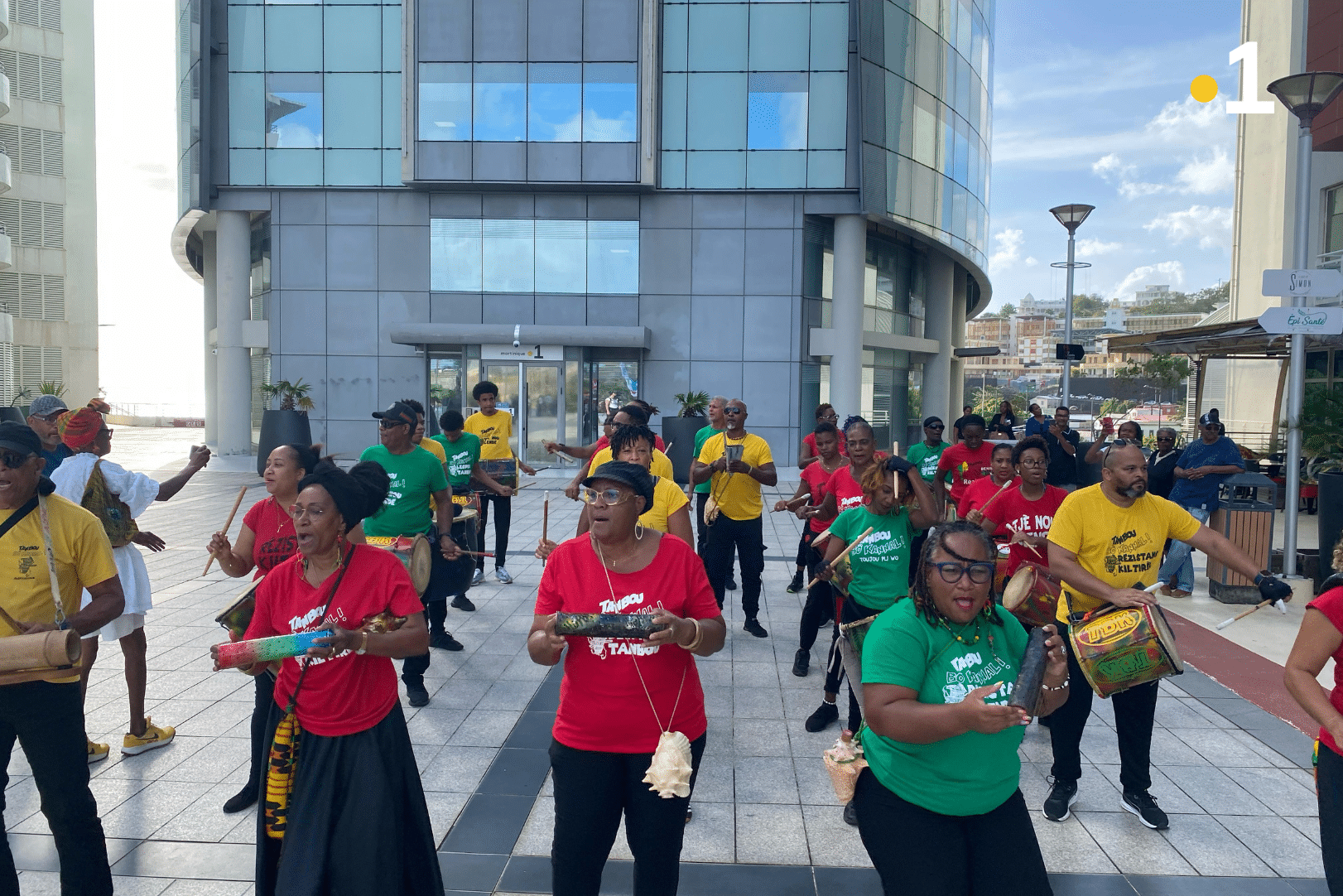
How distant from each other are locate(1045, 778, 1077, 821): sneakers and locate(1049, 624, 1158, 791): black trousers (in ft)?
0.13

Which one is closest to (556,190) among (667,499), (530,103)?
(530,103)

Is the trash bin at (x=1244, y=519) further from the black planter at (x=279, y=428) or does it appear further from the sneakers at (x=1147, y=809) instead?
the black planter at (x=279, y=428)

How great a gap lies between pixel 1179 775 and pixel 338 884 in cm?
451

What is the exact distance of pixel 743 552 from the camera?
7891 millimetres

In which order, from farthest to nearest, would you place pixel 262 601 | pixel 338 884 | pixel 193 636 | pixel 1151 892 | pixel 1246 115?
pixel 1246 115
pixel 193 636
pixel 1151 892
pixel 262 601
pixel 338 884

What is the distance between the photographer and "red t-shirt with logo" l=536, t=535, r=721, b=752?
307 centimetres

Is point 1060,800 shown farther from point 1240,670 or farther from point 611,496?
point 1240,670

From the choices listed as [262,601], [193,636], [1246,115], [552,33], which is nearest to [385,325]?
[552,33]

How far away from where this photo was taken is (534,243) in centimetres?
2316

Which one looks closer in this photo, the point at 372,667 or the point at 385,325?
the point at 372,667

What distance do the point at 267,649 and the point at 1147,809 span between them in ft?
13.5

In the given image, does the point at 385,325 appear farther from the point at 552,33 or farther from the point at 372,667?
the point at 372,667

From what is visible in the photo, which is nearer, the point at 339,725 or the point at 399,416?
the point at 339,725

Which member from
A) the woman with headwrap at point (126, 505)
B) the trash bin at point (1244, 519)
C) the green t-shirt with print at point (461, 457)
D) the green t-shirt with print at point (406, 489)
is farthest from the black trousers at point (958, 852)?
the trash bin at point (1244, 519)
